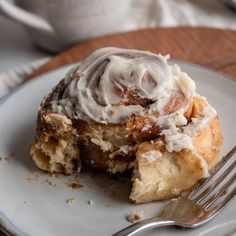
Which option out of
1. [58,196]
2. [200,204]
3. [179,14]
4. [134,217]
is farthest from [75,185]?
[179,14]

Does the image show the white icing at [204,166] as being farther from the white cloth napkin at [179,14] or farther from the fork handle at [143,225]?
the white cloth napkin at [179,14]

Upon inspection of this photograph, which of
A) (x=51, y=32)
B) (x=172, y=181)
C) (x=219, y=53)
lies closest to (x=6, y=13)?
(x=51, y=32)

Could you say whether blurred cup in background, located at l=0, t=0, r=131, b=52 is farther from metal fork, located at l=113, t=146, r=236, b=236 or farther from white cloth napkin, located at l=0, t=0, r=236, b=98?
metal fork, located at l=113, t=146, r=236, b=236

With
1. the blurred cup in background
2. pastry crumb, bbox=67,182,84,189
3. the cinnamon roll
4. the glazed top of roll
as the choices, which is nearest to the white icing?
the cinnamon roll

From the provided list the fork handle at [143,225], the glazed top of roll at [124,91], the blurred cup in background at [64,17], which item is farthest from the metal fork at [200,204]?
the blurred cup in background at [64,17]

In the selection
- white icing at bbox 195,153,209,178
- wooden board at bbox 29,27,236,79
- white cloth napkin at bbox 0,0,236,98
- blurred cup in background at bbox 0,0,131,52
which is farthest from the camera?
white cloth napkin at bbox 0,0,236,98

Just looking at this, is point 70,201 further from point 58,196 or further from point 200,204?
point 200,204
